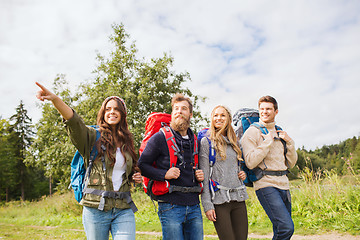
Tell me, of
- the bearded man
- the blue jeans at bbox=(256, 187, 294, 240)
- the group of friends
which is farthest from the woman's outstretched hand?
the blue jeans at bbox=(256, 187, 294, 240)

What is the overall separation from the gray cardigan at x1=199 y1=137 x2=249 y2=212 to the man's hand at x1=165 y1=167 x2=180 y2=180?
51 centimetres

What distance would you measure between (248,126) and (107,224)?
2.48 meters

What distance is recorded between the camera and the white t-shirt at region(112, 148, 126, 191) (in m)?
3.09

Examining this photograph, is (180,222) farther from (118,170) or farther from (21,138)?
(21,138)

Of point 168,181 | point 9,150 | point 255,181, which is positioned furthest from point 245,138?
point 9,150

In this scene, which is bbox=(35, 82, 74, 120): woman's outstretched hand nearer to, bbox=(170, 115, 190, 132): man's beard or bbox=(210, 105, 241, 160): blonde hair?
bbox=(170, 115, 190, 132): man's beard

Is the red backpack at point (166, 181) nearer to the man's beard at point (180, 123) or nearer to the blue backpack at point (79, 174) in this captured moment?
the man's beard at point (180, 123)

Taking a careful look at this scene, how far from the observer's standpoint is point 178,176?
3113 millimetres

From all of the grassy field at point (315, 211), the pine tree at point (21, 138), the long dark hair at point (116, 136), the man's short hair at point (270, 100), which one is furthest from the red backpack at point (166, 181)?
the pine tree at point (21, 138)

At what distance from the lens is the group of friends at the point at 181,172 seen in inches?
116

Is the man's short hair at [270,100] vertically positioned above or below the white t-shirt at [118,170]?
above

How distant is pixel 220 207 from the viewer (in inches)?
134

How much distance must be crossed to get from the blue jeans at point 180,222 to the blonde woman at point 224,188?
267 millimetres

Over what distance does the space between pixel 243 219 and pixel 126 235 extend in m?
1.42
